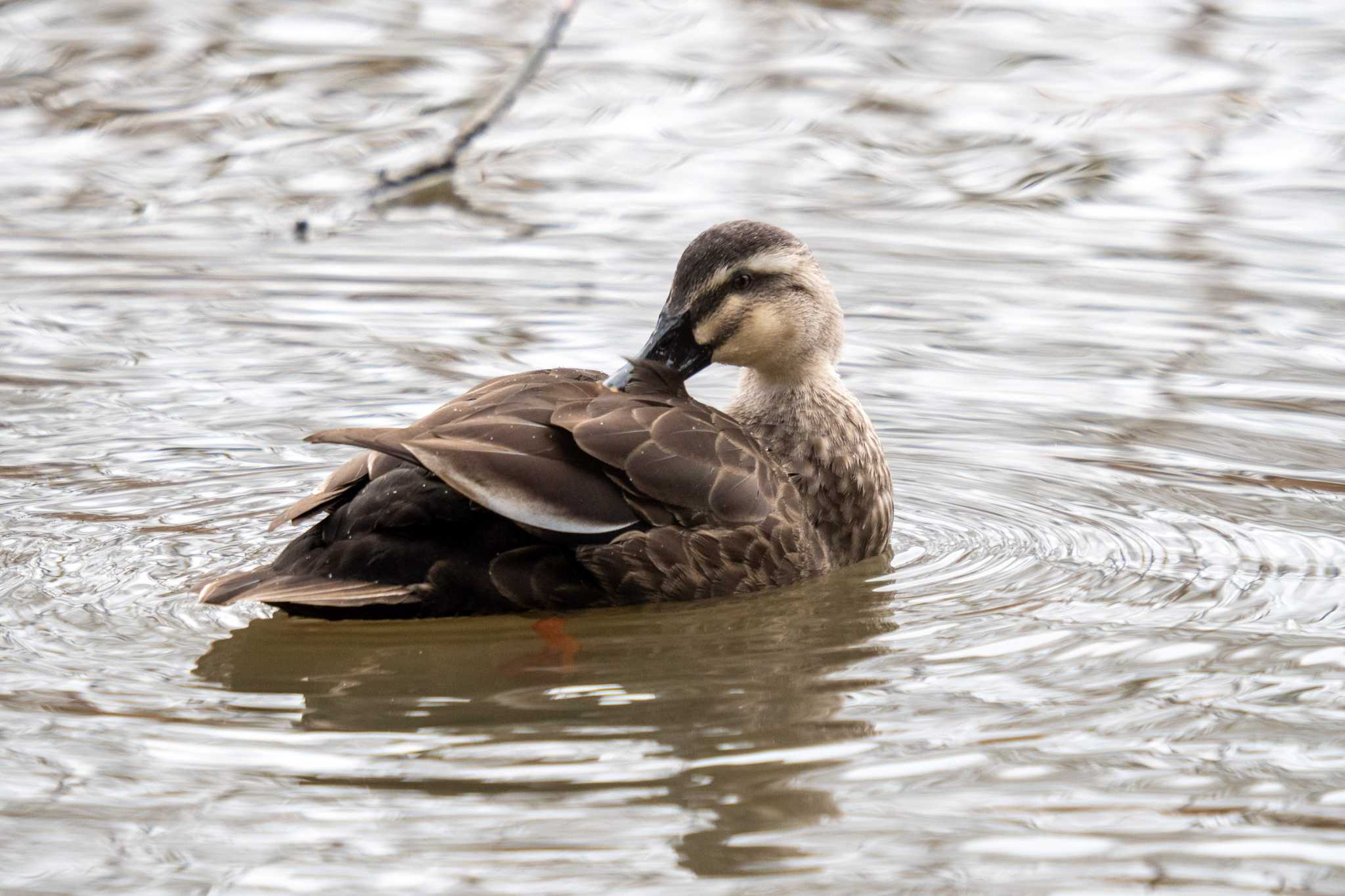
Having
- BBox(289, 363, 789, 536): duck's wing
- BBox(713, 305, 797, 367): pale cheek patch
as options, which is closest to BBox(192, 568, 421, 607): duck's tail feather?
BBox(289, 363, 789, 536): duck's wing

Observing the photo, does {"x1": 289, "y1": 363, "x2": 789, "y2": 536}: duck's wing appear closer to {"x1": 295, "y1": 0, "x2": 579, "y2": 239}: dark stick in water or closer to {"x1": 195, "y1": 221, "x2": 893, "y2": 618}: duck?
{"x1": 195, "y1": 221, "x2": 893, "y2": 618}: duck

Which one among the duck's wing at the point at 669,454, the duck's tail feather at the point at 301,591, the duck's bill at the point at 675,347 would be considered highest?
the duck's bill at the point at 675,347

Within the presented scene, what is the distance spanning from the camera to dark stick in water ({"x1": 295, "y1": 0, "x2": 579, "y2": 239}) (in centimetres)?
1106

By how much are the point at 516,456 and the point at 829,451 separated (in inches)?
53.6

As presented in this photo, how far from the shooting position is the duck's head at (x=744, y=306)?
665 cm

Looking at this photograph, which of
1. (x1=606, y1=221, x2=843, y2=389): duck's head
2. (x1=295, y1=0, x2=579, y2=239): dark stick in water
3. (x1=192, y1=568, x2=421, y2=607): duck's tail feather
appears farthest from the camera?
(x1=295, y1=0, x2=579, y2=239): dark stick in water

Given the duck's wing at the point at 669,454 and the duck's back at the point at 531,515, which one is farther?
the duck's wing at the point at 669,454

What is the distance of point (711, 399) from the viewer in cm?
859

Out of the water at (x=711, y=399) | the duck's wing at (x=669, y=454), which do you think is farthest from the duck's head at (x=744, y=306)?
the water at (x=711, y=399)

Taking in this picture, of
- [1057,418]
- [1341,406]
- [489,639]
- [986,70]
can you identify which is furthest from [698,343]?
[986,70]

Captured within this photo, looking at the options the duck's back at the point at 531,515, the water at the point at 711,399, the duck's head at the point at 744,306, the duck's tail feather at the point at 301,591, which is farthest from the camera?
the duck's head at the point at 744,306

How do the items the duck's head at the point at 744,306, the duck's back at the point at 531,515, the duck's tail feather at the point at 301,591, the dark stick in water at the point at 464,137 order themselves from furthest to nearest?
the dark stick in water at the point at 464,137
the duck's head at the point at 744,306
the duck's back at the point at 531,515
the duck's tail feather at the point at 301,591

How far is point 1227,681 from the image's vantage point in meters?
5.59

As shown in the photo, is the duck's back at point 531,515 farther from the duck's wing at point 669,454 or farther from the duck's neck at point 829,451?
the duck's neck at point 829,451
